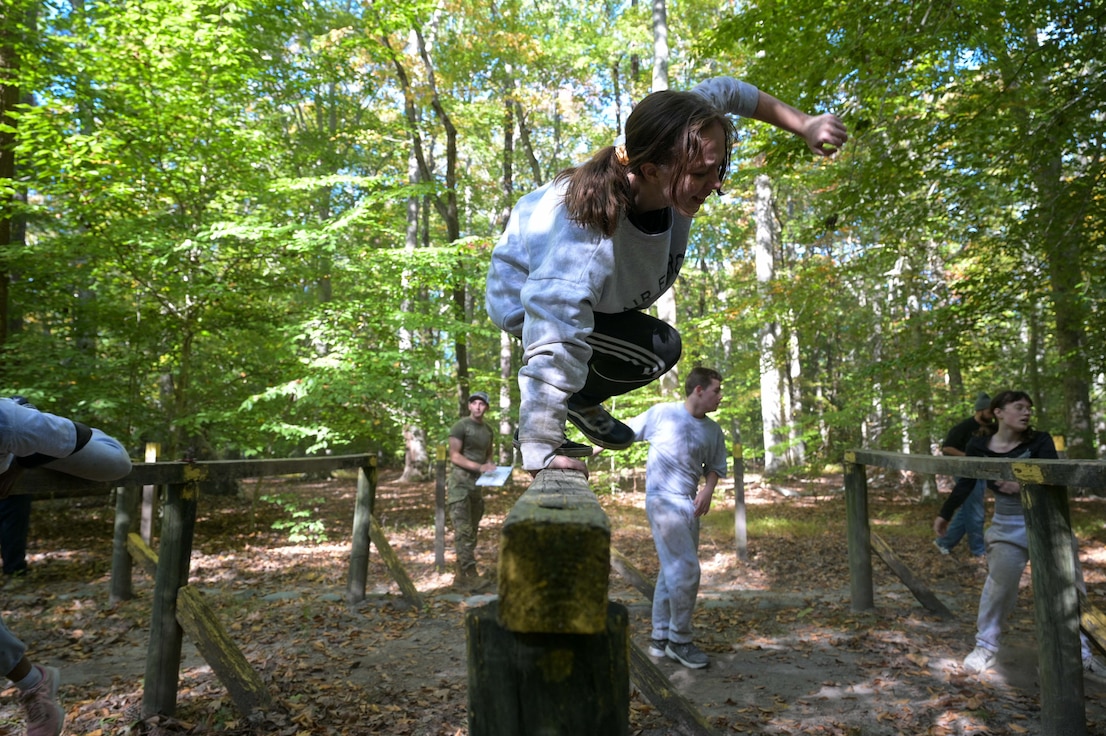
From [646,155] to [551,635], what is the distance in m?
1.19

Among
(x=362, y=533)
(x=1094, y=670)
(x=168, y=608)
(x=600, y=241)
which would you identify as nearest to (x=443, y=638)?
(x=362, y=533)

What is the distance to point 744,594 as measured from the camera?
24.3ft

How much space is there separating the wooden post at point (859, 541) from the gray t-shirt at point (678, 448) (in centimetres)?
166

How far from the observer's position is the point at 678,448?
5.46m

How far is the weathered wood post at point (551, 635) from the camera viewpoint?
0.86 m

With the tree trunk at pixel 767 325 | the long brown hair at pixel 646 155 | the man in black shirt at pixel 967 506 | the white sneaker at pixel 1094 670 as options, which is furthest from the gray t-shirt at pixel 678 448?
the tree trunk at pixel 767 325

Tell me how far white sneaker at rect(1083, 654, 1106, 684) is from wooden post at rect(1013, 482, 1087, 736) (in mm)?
1546

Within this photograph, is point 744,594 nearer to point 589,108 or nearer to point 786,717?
point 786,717

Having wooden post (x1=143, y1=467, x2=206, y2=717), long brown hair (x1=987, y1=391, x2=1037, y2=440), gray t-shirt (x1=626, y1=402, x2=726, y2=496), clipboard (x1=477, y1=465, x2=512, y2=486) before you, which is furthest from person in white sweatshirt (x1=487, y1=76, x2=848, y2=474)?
long brown hair (x1=987, y1=391, x2=1037, y2=440)

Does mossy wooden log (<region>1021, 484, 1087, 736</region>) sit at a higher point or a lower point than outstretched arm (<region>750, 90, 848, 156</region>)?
lower

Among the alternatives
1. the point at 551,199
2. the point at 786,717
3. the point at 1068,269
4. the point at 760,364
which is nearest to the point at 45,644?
the point at 786,717

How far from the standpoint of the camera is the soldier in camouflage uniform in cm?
791

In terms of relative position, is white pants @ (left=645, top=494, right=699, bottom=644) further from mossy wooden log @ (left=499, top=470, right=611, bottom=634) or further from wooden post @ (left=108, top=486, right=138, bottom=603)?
wooden post @ (left=108, top=486, right=138, bottom=603)

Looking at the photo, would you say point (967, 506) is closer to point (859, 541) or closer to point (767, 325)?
point (859, 541)
